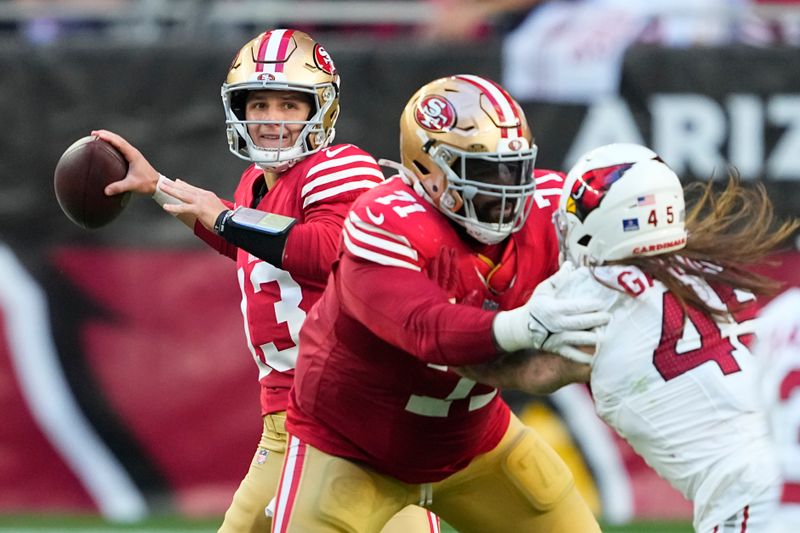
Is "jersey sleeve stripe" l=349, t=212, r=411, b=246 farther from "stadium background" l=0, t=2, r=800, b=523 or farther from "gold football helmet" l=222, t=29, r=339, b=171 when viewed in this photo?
"stadium background" l=0, t=2, r=800, b=523

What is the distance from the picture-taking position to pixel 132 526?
6.12m

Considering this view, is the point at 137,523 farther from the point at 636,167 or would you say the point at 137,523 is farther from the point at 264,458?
the point at 636,167

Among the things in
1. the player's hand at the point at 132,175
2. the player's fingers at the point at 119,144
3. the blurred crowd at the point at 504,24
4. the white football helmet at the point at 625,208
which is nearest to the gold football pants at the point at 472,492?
the white football helmet at the point at 625,208

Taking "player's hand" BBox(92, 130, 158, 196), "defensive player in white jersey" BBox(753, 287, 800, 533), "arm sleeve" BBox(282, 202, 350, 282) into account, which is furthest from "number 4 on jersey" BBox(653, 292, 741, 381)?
"defensive player in white jersey" BBox(753, 287, 800, 533)

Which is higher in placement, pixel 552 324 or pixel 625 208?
pixel 625 208

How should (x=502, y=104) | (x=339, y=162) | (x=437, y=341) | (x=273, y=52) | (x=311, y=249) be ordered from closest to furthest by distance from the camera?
(x=437, y=341) < (x=502, y=104) < (x=311, y=249) < (x=339, y=162) < (x=273, y=52)

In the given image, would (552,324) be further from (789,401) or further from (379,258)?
(789,401)

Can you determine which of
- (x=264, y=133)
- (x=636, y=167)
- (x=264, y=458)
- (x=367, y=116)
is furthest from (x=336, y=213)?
(x=367, y=116)

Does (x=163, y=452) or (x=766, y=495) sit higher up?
(x=766, y=495)

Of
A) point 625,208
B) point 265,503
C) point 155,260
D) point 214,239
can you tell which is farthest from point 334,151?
point 155,260

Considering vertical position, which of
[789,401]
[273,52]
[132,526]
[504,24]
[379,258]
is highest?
[273,52]

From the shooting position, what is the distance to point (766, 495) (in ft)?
9.75

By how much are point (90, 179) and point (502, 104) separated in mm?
1304

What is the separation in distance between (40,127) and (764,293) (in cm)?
397
